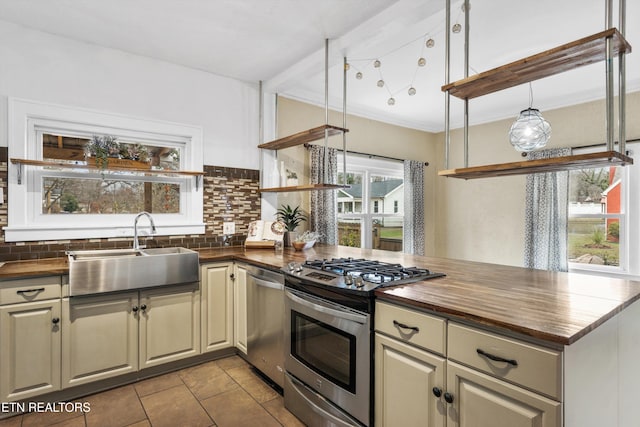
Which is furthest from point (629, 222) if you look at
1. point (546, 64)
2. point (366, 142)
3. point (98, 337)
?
point (98, 337)

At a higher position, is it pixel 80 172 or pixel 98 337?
pixel 80 172

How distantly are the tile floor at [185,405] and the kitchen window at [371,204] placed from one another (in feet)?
7.93

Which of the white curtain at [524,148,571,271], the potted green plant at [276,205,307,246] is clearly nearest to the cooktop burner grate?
the potted green plant at [276,205,307,246]

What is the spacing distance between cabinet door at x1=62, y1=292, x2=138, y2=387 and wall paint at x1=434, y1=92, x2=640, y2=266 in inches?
170

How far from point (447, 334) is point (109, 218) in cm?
273

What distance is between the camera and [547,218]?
4070 millimetres

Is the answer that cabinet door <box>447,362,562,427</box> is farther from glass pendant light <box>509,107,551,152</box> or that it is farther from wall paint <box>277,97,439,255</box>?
wall paint <box>277,97,439,255</box>

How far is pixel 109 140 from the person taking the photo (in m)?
2.83

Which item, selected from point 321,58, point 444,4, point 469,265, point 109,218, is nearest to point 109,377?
point 109,218

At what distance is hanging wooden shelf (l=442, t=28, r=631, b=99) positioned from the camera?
142cm

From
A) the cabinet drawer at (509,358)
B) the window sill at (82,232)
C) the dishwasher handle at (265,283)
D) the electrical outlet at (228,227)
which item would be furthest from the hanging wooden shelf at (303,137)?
the cabinet drawer at (509,358)

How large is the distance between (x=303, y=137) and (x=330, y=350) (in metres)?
1.93

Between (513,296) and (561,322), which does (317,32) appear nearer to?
(513,296)

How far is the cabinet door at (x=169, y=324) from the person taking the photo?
2.48m
